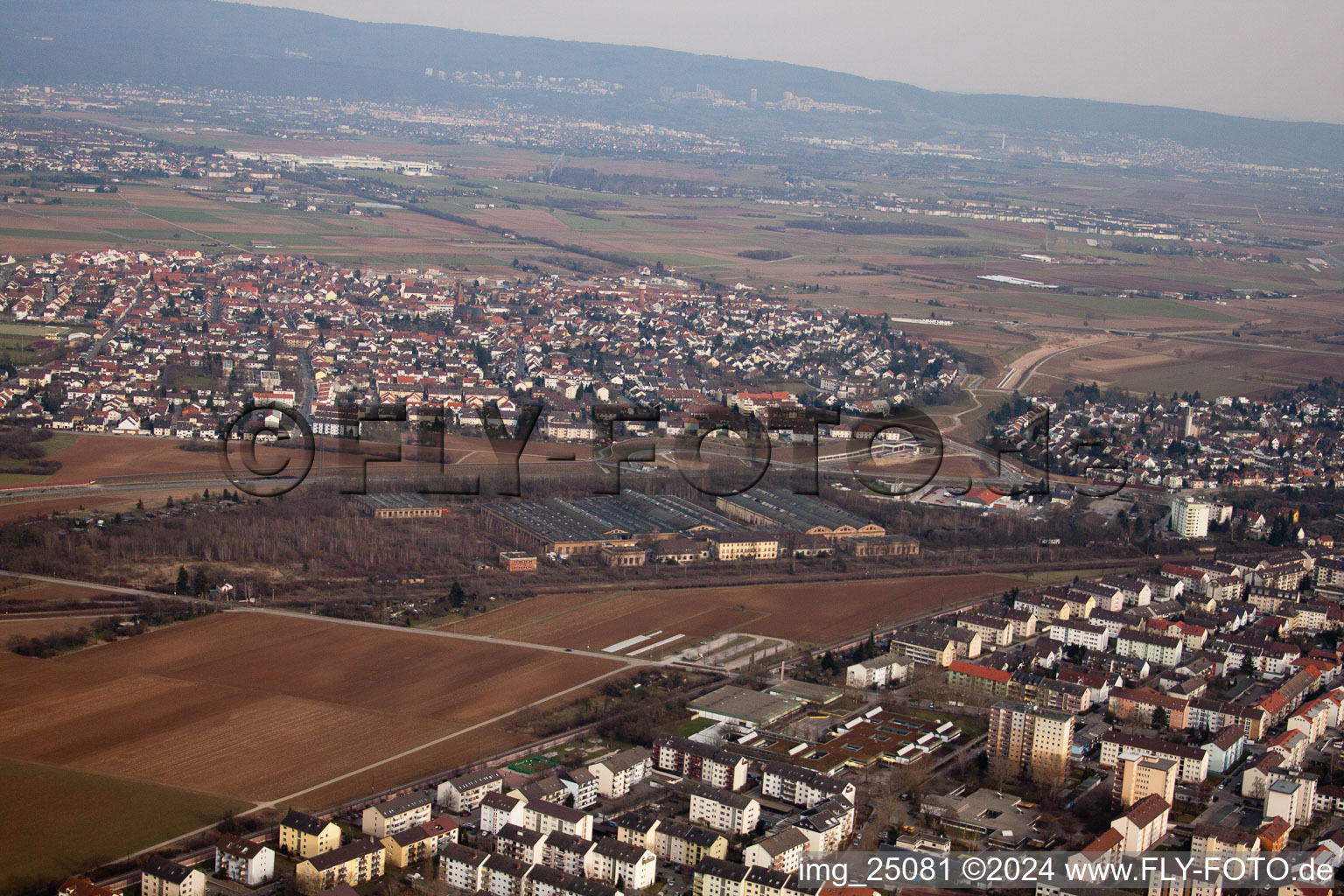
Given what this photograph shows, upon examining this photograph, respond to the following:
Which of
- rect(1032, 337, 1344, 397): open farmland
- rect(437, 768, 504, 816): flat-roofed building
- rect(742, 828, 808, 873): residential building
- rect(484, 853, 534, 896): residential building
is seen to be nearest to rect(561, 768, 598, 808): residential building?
rect(437, 768, 504, 816): flat-roofed building

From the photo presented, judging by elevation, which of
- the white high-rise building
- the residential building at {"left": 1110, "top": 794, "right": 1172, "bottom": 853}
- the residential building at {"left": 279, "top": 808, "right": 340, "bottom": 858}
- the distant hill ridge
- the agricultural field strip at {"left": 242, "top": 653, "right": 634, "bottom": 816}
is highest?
the distant hill ridge

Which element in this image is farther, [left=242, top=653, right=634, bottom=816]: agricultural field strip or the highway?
the highway

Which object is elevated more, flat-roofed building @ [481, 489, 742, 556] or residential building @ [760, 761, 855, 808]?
flat-roofed building @ [481, 489, 742, 556]

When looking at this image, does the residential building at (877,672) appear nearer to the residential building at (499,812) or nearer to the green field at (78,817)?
the residential building at (499,812)

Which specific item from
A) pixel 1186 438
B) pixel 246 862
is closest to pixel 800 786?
pixel 246 862

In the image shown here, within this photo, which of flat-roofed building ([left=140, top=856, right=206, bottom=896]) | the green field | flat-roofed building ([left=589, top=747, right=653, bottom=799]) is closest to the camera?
flat-roofed building ([left=140, top=856, right=206, bottom=896])

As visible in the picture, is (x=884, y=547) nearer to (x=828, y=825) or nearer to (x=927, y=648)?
(x=927, y=648)

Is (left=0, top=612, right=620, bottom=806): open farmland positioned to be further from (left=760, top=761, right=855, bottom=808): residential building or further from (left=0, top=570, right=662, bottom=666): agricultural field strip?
(left=760, top=761, right=855, bottom=808): residential building
